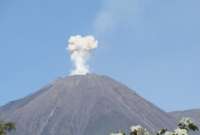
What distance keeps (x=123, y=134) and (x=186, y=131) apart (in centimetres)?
141

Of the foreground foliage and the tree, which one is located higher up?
the tree

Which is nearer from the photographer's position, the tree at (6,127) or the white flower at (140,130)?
the white flower at (140,130)

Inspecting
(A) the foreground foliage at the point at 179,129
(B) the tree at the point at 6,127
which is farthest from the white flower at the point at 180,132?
(B) the tree at the point at 6,127

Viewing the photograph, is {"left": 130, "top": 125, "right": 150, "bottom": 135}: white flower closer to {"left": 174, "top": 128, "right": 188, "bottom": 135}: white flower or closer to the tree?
{"left": 174, "top": 128, "right": 188, "bottom": 135}: white flower

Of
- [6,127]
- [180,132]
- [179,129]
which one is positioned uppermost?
[6,127]

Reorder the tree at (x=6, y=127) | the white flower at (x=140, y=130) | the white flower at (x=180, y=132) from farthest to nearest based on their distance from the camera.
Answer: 1. the tree at (x=6, y=127)
2. the white flower at (x=140, y=130)
3. the white flower at (x=180, y=132)

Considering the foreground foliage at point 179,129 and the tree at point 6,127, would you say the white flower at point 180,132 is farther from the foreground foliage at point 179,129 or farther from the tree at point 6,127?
the tree at point 6,127

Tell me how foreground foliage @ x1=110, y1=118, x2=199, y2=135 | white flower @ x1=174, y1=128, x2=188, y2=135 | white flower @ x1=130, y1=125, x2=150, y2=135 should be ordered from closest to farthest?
white flower @ x1=174, y1=128, x2=188, y2=135 → foreground foliage @ x1=110, y1=118, x2=199, y2=135 → white flower @ x1=130, y1=125, x2=150, y2=135

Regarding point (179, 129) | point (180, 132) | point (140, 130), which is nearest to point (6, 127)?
point (140, 130)

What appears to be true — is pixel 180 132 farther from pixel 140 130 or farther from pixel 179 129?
pixel 140 130

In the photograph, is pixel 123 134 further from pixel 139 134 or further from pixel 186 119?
pixel 186 119

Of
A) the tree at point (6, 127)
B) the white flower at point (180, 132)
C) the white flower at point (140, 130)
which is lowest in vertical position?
the white flower at point (180, 132)

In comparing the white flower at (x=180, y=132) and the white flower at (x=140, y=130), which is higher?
the white flower at (x=140, y=130)

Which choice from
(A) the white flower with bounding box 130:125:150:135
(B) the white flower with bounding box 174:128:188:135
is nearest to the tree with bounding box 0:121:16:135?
(A) the white flower with bounding box 130:125:150:135
